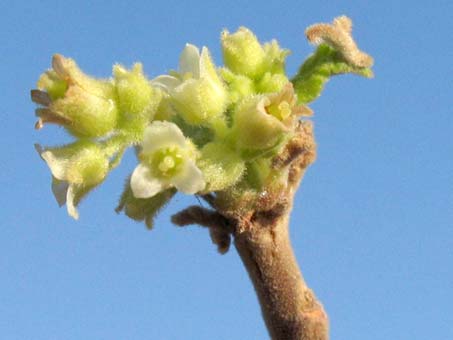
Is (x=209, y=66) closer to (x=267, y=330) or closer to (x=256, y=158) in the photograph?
(x=256, y=158)

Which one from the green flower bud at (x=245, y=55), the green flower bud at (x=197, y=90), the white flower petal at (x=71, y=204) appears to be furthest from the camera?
the green flower bud at (x=245, y=55)

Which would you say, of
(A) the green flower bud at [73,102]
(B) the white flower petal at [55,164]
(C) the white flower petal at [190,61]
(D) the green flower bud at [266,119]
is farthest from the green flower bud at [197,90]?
(B) the white flower petal at [55,164]

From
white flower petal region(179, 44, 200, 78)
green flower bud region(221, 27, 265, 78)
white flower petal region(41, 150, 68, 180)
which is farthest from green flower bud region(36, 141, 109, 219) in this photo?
green flower bud region(221, 27, 265, 78)

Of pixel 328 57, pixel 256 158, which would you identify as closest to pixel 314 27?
pixel 328 57

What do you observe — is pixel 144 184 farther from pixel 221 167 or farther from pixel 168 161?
pixel 221 167

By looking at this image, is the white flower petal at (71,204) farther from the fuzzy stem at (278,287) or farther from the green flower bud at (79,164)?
the fuzzy stem at (278,287)

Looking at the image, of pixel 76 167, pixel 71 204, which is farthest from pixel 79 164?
pixel 71 204
